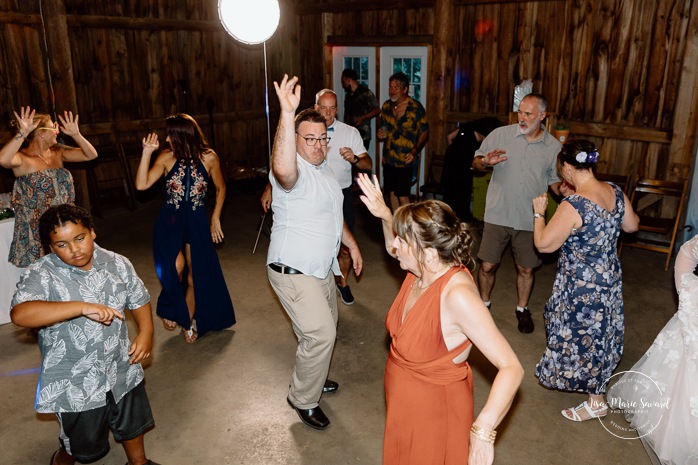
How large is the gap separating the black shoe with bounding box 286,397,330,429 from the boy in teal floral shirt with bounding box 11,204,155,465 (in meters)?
1.07

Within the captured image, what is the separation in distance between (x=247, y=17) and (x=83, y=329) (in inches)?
156

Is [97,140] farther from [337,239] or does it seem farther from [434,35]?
[337,239]

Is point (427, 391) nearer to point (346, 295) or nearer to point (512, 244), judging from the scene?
point (512, 244)

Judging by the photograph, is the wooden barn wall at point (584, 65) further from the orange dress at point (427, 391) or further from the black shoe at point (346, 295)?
the orange dress at point (427, 391)

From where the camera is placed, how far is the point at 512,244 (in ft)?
15.5

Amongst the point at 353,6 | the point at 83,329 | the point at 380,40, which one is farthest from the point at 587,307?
the point at 353,6

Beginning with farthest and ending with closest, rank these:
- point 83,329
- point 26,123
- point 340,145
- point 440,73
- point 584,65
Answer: point 440,73 < point 584,65 < point 340,145 < point 26,123 < point 83,329

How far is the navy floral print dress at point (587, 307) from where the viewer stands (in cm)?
324

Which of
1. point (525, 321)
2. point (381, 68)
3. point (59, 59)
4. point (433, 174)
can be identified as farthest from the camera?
point (381, 68)

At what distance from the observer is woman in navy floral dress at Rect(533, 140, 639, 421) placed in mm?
3229

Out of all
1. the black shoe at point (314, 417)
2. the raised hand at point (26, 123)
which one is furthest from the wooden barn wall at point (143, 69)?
the black shoe at point (314, 417)

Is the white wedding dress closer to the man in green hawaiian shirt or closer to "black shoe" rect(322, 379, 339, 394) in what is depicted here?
"black shoe" rect(322, 379, 339, 394)

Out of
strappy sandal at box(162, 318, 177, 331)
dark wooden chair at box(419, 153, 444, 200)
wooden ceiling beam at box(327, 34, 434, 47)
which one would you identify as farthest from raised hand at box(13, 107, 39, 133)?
wooden ceiling beam at box(327, 34, 434, 47)

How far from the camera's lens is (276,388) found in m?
3.97
